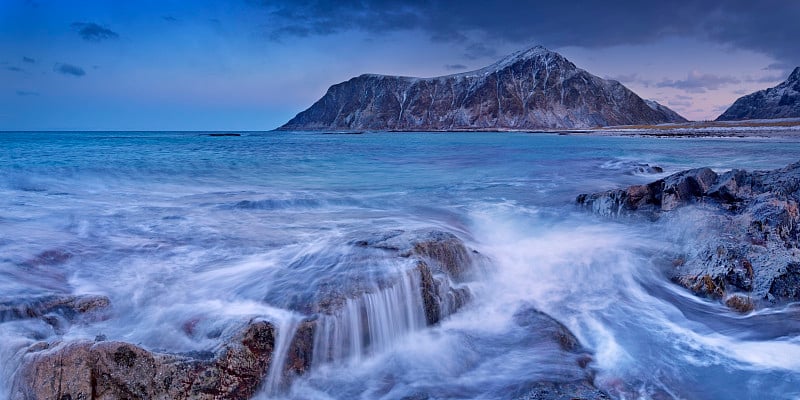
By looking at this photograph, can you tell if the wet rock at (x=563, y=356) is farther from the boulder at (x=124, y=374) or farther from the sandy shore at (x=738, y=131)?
the sandy shore at (x=738, y=131)

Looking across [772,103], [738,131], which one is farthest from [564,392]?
[772,103]

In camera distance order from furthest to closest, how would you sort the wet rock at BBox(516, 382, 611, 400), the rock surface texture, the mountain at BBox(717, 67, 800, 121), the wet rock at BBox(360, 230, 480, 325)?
the mountain at BBox(717, 67, 800, 121) < the rock surface texture < the wet rock at BBox(360, 230, 480, 325) < the wet rock at BBox(516, 382, 611, 400)

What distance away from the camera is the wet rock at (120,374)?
319 cm

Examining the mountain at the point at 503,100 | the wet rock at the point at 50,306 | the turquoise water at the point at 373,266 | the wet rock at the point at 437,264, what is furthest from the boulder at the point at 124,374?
the mountain at the point at 503,100

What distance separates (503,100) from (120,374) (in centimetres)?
14463

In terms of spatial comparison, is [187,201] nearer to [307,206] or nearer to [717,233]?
[307,206]

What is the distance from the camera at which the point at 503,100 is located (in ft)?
458

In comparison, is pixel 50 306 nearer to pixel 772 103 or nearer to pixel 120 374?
pixel 120 374

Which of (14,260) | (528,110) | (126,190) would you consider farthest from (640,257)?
(528,110)

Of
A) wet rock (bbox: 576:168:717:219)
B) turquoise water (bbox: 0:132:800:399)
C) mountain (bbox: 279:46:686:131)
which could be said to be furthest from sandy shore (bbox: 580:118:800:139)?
mountain (bbox: 279:46:686:131)

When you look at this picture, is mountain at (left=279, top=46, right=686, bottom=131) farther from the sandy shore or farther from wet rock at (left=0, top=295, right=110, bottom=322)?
wet rock at (left=0, top=295, right=110, bottom=322)

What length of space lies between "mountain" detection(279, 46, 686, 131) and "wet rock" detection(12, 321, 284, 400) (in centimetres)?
13202

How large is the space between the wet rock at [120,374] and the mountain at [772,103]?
15707cm

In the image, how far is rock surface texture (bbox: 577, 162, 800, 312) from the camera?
5.46m
